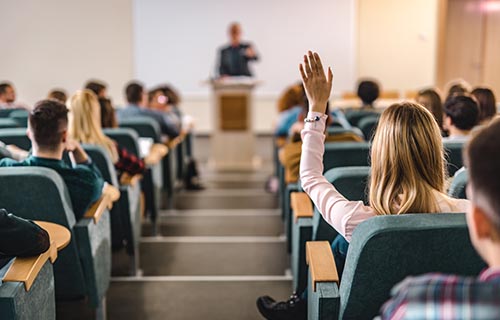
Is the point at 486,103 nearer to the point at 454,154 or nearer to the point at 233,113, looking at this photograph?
the point at 454,154

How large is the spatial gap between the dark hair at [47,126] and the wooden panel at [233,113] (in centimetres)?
470

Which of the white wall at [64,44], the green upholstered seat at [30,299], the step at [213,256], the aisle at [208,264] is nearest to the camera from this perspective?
the green upholstered seat at [30,299]

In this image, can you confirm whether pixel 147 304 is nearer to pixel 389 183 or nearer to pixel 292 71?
pixel 389 183

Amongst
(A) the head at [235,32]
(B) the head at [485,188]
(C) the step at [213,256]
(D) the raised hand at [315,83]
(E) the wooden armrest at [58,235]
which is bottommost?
(C) the step at [213,256]

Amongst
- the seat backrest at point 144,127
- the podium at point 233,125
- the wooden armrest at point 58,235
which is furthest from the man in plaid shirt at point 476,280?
the podium at point 233,125

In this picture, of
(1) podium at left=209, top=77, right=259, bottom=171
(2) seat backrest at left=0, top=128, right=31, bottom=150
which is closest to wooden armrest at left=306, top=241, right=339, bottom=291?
(2) seat backrest at left=0, top=128, right=31, bottom=150

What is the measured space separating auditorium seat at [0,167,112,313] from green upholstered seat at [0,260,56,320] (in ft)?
1.23

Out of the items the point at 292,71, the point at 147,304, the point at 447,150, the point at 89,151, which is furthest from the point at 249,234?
the point at 292,71

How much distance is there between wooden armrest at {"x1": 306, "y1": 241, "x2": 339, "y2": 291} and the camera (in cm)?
192

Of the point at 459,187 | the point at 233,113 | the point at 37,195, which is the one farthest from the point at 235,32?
the point at 459,187

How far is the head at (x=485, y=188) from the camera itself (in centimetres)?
102

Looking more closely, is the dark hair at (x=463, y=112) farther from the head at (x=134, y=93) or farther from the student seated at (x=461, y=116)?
the head at (x=134, y=93)

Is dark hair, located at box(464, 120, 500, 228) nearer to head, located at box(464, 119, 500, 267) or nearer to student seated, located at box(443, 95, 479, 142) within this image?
head, located at box(464, 119, 500, 267)

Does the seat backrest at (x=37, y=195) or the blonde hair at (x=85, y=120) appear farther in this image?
the blonde hair at (x=85, y=120)
